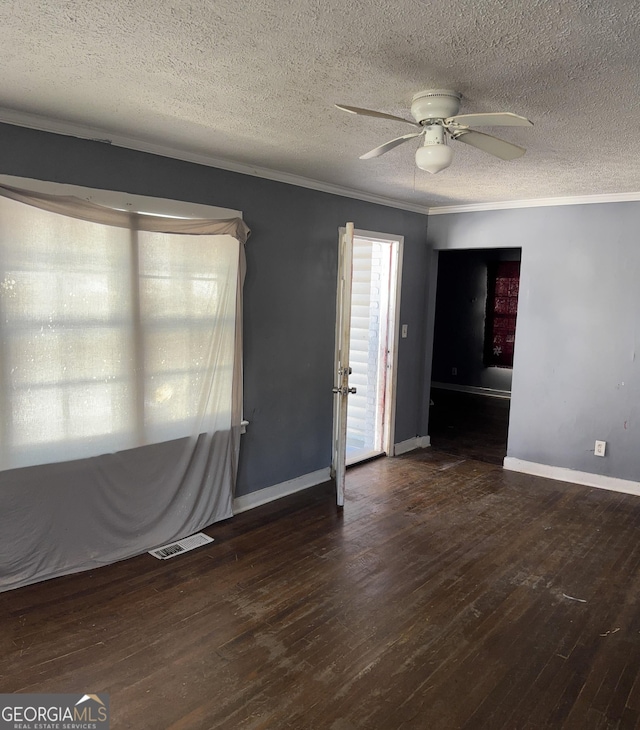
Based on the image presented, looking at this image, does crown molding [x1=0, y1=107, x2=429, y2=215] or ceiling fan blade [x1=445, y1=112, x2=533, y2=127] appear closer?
ceiling fan blade [x1=445, y1=112, x2=533, y2=127]

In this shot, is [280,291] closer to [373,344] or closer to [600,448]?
[373,344]

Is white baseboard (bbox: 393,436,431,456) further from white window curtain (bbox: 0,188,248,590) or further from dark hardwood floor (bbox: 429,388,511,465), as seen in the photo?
white window curtain (bbox: 0,188,248,590)

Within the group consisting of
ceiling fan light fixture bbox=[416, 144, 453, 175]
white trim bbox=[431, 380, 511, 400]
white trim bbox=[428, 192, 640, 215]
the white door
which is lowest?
white trim bbox=[431, 380, 511, 400]

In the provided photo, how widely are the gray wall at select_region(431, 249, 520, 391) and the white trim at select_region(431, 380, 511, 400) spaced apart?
0.05m

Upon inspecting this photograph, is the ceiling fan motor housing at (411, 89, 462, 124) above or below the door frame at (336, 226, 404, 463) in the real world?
above

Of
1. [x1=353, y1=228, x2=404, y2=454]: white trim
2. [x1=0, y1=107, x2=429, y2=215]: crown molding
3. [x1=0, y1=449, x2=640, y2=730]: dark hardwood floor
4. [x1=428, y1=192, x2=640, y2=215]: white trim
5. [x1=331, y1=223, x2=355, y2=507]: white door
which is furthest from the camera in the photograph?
[x1=353, y1=228, x2=404, y2=454]: white trim

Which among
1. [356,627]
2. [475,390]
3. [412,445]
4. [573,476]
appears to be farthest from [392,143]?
[475,390]

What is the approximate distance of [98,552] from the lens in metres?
3.03

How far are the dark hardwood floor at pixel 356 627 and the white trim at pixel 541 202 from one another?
243 centimetres

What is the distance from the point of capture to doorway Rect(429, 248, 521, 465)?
803cm

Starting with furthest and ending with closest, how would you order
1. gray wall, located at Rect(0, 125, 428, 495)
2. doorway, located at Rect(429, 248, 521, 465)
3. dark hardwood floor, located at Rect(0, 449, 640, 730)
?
doorway, located at Rect(429, 248, 521, 465) → gray wall, located at Rect(0, 125, 428, 495) → dark hardwood floor, located at Rect(0, 449, 640, 730)

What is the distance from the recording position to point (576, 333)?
4.54 meters

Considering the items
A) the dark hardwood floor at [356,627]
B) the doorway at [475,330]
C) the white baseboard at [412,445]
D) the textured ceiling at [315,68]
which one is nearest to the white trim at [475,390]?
the doorway at [475,330]

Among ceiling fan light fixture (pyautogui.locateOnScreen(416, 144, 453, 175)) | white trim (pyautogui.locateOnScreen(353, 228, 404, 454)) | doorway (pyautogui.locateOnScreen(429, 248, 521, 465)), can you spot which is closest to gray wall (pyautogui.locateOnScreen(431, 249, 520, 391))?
doorway (pyautogui.locateOnScreen(429, 248, 521, 465))
